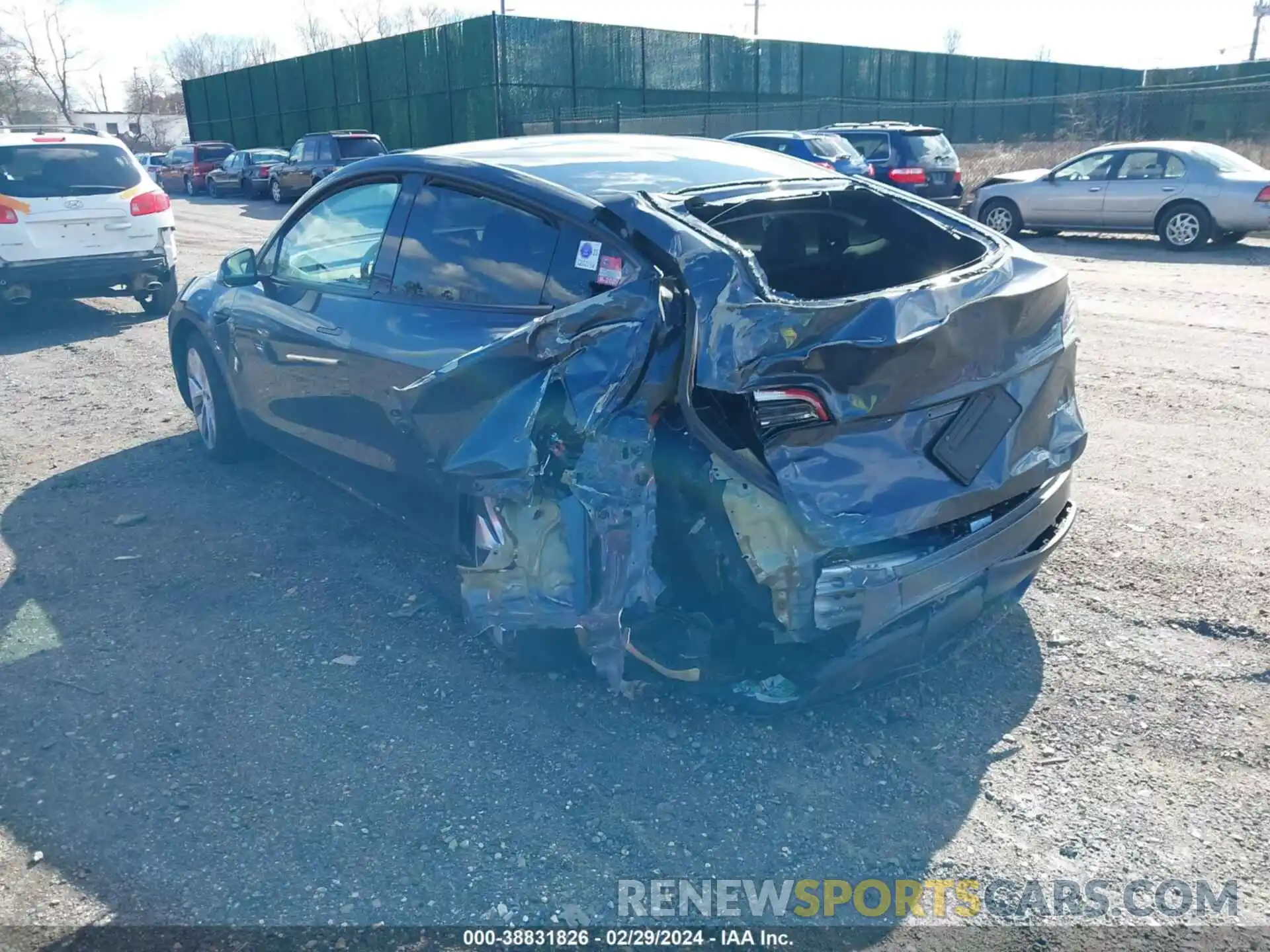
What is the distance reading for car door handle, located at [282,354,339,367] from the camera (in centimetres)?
459

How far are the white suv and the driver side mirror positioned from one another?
5.60 meters

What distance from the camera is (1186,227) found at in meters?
14.4

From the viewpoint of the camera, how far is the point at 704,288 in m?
3.12

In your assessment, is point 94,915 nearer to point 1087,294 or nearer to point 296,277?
point 296,277

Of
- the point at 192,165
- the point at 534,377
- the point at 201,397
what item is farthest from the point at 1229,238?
the point at 192,165

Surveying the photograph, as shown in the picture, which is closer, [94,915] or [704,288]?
[94,915]

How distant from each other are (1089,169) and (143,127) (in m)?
77.1

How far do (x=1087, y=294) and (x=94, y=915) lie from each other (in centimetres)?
1055

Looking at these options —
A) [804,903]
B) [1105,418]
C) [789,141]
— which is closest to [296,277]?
[804,903]

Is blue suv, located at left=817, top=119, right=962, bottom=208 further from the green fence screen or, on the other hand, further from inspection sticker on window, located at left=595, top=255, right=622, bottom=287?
inspection sticker on window, located at left=595, top=255, right=622, bottom=287

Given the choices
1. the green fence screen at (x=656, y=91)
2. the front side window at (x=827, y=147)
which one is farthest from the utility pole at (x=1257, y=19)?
the front side window at (x=827, y=147)

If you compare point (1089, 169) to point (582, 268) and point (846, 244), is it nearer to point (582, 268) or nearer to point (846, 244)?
point (846, 244)

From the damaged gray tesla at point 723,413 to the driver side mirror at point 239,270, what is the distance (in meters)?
1.46

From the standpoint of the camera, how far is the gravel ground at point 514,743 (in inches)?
111
